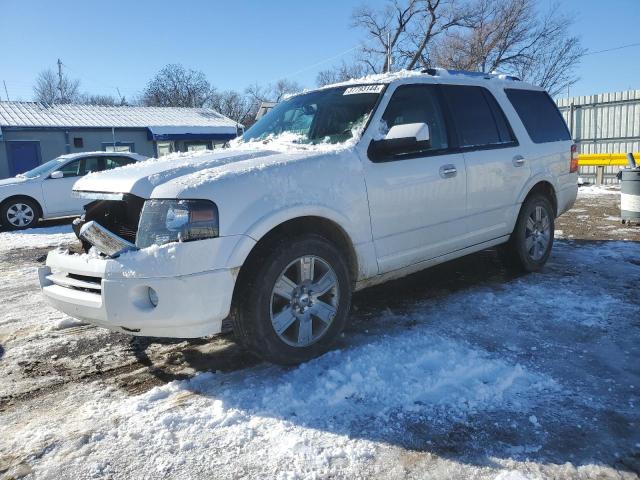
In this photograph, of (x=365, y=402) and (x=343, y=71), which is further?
(x=343, y=71)

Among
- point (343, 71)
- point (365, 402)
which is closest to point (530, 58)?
point (343, 71)

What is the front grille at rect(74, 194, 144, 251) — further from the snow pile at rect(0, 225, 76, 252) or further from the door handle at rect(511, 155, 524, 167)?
the snow pile at rect(0, 225, 76, 252)

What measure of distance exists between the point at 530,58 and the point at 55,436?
115ft

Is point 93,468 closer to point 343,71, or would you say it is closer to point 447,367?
point 447,367

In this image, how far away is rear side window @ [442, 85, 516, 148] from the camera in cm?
436

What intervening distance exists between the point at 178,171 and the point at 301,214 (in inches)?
31.3

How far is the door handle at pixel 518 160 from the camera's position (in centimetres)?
476

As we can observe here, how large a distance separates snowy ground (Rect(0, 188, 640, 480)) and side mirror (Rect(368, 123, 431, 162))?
133 centimetres

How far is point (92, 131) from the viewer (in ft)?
A: 76.9

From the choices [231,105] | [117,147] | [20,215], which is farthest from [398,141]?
[231,105]

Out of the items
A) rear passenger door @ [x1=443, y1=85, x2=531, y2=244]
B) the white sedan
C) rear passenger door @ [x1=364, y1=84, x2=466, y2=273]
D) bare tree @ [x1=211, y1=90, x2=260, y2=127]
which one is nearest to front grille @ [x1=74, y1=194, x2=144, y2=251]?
rear passenger door @ [x1=364, y1=84, x2=466, y2=273]

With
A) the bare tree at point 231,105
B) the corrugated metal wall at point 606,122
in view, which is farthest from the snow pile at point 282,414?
the bare tree at point 231,105

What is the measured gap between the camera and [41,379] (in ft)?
10.6

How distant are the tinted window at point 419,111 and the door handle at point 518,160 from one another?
993 mm
